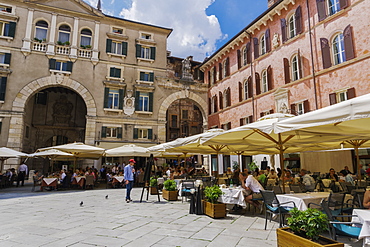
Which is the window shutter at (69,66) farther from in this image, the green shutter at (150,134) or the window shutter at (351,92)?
the window shutter at (351,92)

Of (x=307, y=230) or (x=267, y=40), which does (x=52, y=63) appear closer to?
(x=267, y=40)

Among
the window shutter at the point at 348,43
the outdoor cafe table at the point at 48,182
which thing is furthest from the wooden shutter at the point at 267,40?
the outdoor cafe table at the point at 48,182

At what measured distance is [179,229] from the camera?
5465 mm

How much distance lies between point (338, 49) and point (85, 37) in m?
20.8

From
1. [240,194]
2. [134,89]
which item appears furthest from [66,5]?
[240,194]

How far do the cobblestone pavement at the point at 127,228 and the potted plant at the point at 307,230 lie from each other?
1076 mm

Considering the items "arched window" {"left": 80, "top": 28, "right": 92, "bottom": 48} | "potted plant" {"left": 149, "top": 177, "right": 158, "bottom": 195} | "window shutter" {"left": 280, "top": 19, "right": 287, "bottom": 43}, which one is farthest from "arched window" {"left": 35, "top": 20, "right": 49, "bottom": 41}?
"window shutter" {"left": 280, "top": 19, "right": 287, "bottom": 43}

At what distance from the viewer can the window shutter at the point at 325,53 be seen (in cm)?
1404

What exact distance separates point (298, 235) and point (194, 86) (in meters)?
23.5

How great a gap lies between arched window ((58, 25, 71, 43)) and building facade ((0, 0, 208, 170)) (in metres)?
0.08

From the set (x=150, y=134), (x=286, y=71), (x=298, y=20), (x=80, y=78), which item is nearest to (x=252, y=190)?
(x=286, y=71)

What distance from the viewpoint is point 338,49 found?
13.8m

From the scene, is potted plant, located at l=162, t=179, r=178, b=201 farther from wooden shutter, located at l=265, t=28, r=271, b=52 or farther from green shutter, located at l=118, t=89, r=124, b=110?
green shutter, located at l=118, t=89, r=124, b=110

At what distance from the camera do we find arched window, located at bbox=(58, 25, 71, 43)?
22.0 metres
